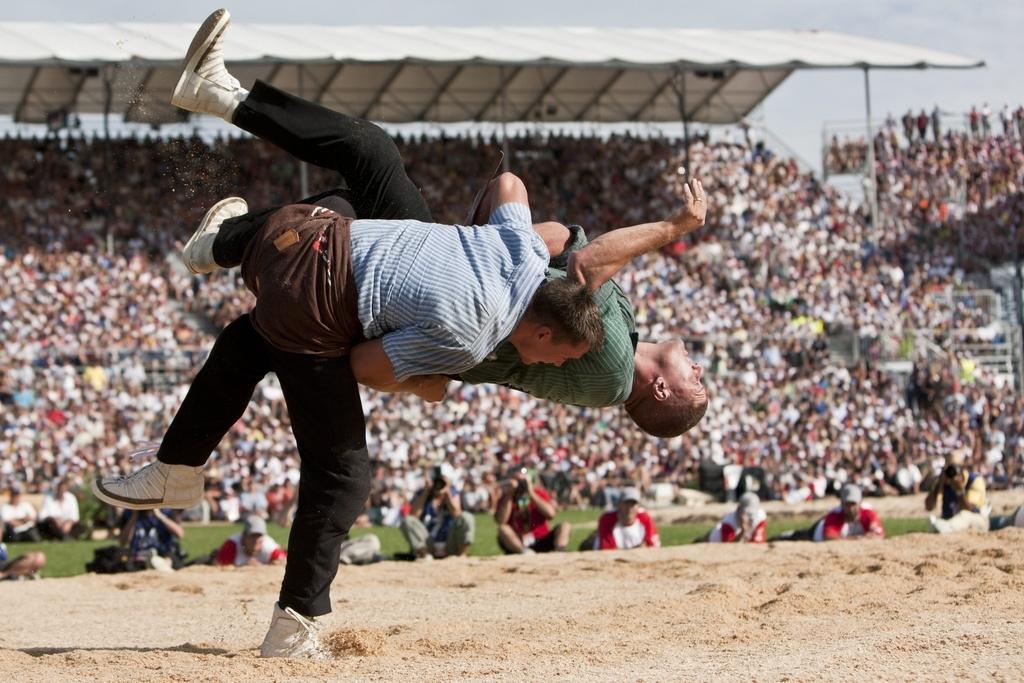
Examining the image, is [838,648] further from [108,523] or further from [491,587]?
[108,523]

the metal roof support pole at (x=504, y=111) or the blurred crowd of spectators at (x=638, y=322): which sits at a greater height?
the metal roof support pole at (x=504, y=111)

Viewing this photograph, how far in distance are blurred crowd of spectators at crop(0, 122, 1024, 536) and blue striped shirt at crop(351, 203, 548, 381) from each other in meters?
13.9

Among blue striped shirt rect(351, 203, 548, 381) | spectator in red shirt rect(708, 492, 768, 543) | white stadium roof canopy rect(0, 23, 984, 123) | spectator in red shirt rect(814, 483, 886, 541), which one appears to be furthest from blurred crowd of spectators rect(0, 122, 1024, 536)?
blue striped shirt rect(351, 203, 548, 381)

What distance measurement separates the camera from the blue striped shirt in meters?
4.18

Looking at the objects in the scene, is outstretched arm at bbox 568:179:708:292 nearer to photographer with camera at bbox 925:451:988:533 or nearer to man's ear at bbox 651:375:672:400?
man's ear at bbox 651:375:672:400

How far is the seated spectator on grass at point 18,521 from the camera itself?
16.8 meters

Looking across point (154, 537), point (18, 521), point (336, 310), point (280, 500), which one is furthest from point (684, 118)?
point (336, 310)

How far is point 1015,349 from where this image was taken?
1045 inches

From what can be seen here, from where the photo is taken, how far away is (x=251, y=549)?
11.2 m

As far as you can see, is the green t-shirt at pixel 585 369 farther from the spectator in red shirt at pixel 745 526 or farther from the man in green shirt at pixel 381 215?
the spectator in red shirt at pixel 745 526

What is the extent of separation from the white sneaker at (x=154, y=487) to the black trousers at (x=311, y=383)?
48 mm

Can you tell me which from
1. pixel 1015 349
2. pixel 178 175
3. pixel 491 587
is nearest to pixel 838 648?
→ pixel 178 175

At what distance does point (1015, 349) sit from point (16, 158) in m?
20.9

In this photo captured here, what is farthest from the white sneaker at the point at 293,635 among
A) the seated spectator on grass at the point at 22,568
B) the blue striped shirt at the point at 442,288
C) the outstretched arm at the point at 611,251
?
the seated spectator on grass at the point at 22,568
